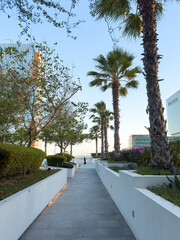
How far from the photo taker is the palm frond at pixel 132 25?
8477mm

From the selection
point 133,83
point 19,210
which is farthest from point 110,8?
point 133,83

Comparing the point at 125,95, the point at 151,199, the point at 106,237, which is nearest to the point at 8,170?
the point at 106,237

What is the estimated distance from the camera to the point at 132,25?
8.70m

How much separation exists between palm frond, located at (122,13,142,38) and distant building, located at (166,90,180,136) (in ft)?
340

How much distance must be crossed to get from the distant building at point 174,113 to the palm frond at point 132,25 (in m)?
104

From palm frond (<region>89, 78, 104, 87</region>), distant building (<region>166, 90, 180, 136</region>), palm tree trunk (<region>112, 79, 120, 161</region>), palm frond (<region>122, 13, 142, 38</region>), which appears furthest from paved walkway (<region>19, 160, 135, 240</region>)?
distant building (<region>166, 90, 180, 136</region>)

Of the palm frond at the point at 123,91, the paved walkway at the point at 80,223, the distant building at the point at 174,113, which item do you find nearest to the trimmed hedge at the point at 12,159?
the paved walkway at the point at 80,223

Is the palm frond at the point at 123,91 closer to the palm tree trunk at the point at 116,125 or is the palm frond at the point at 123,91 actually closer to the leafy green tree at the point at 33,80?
the palm tree trunk at the point at 116,125

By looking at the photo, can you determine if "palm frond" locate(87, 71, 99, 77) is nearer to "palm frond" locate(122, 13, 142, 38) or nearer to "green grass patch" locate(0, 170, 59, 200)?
"palm frond" locate(122, 13, 142, 38)

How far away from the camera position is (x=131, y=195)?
14.6 feet

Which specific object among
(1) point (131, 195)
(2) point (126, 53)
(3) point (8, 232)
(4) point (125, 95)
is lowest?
(3) point (8, 232)

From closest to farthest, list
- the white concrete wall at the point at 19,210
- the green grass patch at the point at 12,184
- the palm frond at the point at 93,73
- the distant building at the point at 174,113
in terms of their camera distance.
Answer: the white concrete wall at the point at 19,210
the green grass patch at the point at 12,184
the palm frond at the point at 93,73
the distant building at the point at 174,113

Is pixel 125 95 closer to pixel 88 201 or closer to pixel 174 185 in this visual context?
pixel 88 201

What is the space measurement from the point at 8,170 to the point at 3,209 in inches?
149
